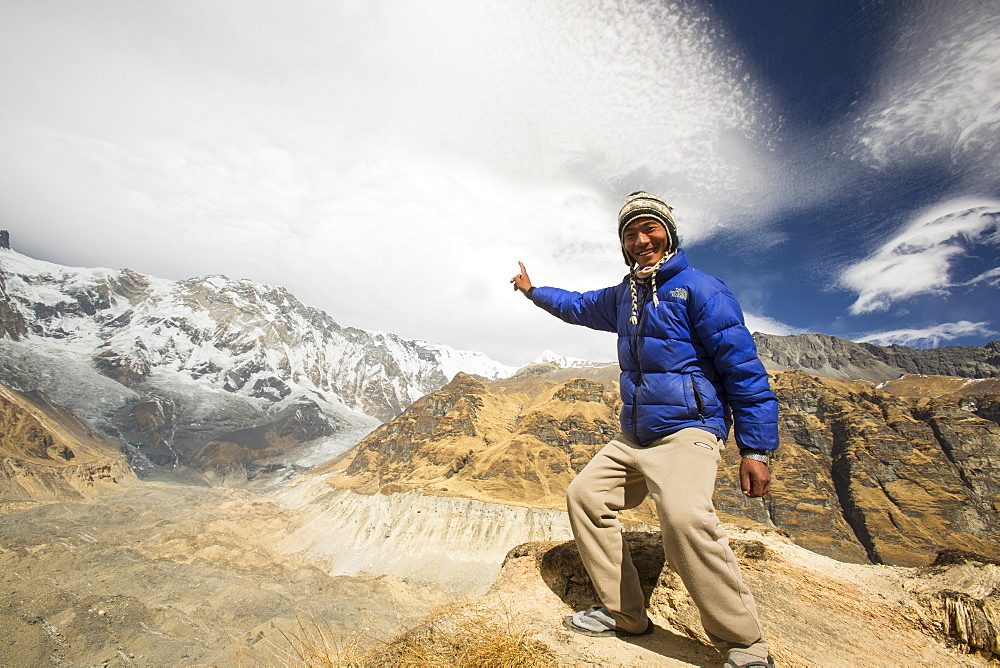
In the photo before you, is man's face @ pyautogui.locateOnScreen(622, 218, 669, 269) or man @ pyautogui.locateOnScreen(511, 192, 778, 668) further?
man's face @ pyautogui.locateOnScreen(622, 218, 669, 269)

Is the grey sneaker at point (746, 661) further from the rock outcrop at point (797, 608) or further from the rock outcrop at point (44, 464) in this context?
the rock outcrop at point (44, 464)

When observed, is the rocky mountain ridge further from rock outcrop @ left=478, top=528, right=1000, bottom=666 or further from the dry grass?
the dry grass

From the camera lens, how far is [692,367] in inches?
128

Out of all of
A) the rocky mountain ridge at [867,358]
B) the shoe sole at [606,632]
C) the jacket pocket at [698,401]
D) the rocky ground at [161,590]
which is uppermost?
the rocky mountain ridge at [867,358]

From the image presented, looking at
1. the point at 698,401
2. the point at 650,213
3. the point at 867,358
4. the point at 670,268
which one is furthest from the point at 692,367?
the point at 867,358

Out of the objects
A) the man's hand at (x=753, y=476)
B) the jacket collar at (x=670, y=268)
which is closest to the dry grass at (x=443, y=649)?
the man's hand at (x=753, y=476)

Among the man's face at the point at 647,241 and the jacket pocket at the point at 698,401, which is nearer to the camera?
the jacket pocket at the point at 698,401

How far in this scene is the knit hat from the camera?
369 cm

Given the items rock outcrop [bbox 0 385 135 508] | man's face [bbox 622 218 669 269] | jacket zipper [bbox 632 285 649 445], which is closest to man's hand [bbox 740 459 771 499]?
jacket zipper [bbox 632 285 649 445]

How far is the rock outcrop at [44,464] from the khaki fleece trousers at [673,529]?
83.5 meters

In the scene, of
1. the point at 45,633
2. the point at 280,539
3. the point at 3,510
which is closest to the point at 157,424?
the point at 3,510

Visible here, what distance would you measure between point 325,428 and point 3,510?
116 metres

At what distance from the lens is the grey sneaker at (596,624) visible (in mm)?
3168

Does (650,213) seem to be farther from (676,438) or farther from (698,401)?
(676,438)
